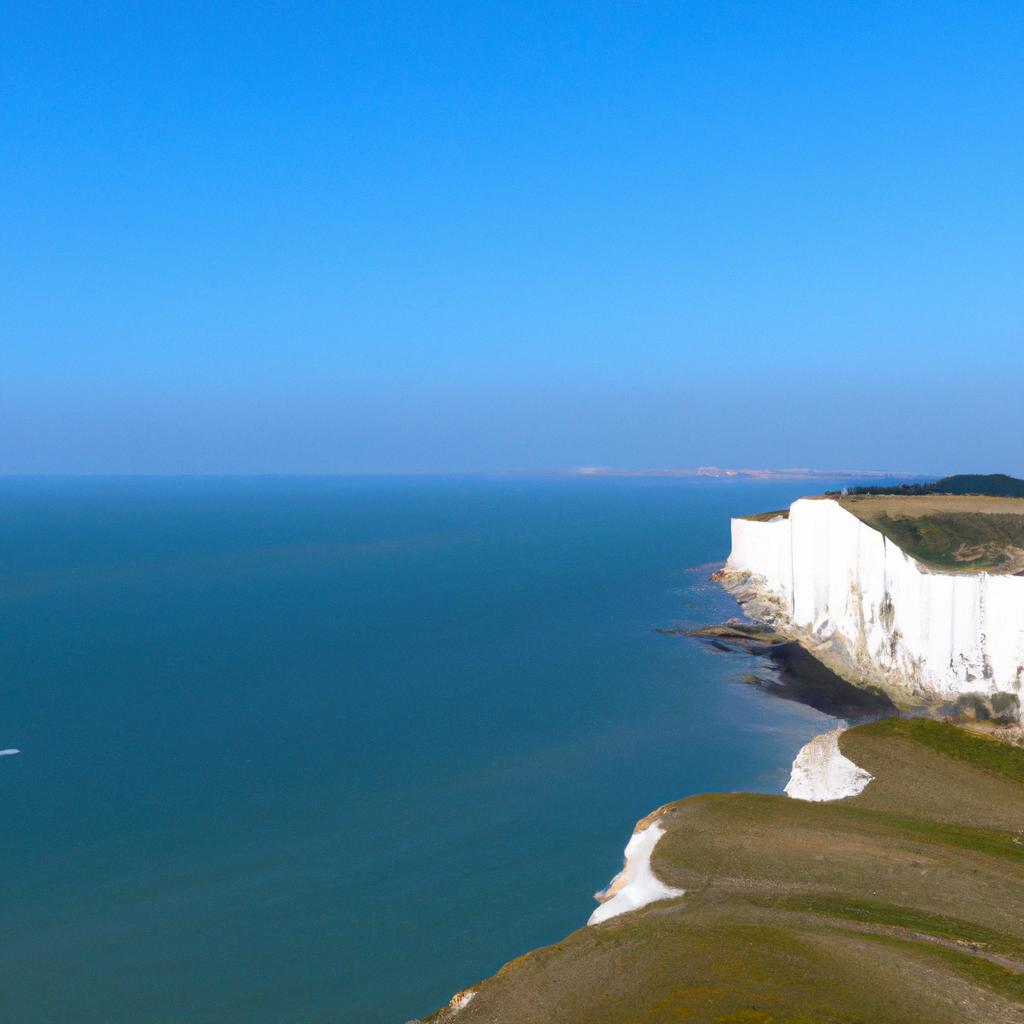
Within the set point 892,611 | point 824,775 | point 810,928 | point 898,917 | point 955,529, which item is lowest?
point 824,775

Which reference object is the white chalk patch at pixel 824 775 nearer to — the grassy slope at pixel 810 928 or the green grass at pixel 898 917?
the grassy slope at pixel 810 928

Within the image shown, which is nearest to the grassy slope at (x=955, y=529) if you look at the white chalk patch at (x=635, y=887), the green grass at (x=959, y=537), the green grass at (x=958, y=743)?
the green grass at (x=959, y=537)

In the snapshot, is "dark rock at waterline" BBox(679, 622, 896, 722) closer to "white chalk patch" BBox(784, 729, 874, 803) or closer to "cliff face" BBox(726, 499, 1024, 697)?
"cliff face" BBox(726, 499, 1024, 697)

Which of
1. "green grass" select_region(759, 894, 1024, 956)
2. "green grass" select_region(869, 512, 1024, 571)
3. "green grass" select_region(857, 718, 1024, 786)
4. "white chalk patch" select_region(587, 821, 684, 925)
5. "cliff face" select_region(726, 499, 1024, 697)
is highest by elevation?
"green grass" select_region(869, 512, 1024, 571)

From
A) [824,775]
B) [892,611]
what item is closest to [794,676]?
[892,611]

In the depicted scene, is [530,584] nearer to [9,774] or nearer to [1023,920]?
[9,774]

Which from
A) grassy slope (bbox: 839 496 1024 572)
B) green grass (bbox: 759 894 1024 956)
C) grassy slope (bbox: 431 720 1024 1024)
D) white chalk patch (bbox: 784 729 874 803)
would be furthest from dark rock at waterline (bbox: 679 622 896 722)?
green grass (bbox: 759 894 1024 956)

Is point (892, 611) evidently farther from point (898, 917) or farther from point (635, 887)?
point (635, 887)
